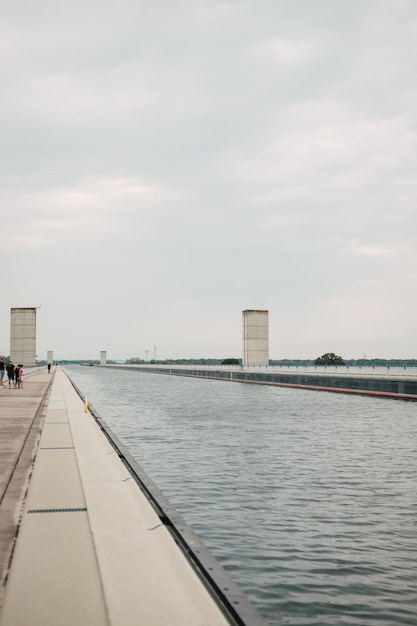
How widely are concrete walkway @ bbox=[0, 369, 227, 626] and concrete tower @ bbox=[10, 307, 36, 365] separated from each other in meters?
114

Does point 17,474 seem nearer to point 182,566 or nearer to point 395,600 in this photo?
point 182,566

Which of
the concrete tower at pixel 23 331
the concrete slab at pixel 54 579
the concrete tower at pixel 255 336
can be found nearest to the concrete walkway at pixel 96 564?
the concrete slab at pixel 54 579

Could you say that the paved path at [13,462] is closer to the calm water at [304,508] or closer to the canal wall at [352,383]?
the calm water at [304,508]

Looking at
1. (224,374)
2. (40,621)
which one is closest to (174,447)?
(40,621)

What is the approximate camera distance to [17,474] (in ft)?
41.9

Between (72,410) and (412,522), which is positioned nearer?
(412,522)

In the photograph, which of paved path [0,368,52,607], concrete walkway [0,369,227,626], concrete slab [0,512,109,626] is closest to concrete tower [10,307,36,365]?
paved path [0,368,52,607]

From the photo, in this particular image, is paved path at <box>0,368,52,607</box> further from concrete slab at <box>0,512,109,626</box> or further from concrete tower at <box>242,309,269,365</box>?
concrete tower at <box>242,309,269,365</box>

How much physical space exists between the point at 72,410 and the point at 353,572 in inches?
875

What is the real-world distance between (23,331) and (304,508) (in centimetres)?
11676

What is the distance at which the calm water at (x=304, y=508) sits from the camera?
24.4 ft

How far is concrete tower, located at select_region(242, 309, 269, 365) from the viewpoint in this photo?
103438 mm

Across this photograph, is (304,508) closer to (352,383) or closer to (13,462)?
(13,462)

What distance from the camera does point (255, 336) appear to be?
10500cm
